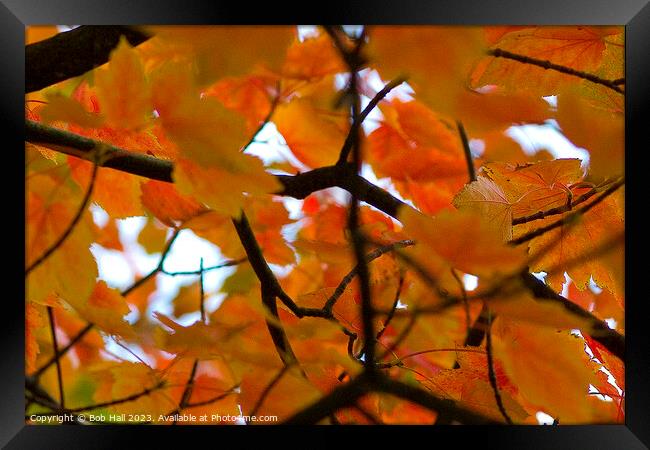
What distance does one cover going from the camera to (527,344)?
473mm

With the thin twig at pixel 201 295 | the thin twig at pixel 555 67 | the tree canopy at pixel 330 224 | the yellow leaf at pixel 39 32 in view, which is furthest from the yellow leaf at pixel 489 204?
Result: the yellow leaf at pixel 39 32

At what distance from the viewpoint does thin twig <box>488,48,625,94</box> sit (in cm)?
51

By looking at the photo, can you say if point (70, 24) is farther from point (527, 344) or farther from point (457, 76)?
point (527, 344)

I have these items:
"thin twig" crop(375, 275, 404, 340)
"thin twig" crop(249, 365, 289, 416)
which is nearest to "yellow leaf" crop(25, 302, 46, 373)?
"thin twig" crop(249, 365, 289, 416)

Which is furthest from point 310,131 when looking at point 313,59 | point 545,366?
point 545,366

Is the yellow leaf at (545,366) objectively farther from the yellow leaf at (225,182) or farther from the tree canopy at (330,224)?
the yellow leaf at (225,182)

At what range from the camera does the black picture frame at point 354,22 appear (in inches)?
19.4

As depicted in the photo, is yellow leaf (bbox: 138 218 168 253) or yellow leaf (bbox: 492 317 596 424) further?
yellow leaf (bbox: 138 218 168 253)

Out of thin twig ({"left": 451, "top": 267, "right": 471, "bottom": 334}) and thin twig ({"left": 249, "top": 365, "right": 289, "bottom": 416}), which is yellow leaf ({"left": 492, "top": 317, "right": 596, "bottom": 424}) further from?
thin twig ({"left": 249, "top": 365, "right": 289, "bottom": 416})

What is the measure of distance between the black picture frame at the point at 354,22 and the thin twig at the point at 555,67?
0.01 meters

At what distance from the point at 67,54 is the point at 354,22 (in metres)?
0.26

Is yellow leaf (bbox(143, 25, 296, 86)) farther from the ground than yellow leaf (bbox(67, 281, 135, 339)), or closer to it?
farther from the ground

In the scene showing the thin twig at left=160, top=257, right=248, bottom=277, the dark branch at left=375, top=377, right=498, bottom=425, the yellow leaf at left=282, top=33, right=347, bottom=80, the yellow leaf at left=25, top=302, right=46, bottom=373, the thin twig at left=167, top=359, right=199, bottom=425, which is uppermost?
the yellow leaf at left=282, top=33, right=347, bottom=80

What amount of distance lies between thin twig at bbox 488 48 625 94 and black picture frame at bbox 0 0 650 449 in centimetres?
1
